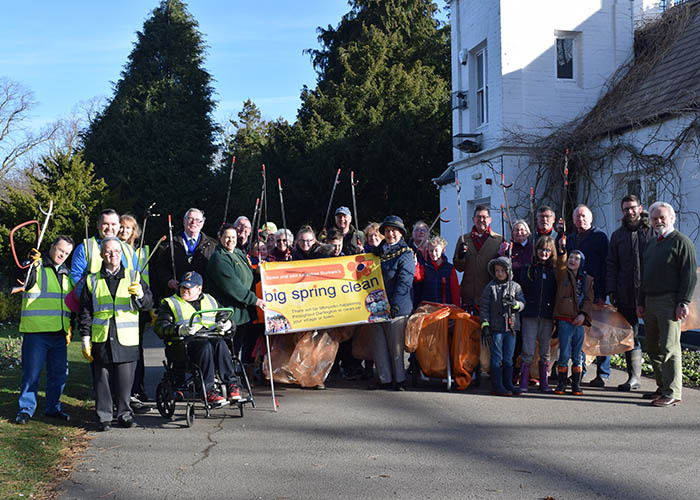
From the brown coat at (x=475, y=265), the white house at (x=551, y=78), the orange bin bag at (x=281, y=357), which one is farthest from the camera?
the white house at (x=551, y=78)

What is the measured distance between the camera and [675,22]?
51.0 ft

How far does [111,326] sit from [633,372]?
228 inches

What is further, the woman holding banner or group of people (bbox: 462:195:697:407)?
the woman holding banner

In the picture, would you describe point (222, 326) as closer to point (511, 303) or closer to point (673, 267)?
point (511, 303)

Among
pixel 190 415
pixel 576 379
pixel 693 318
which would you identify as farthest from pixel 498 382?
pixel 190 415

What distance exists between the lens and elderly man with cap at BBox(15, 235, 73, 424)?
6.75m

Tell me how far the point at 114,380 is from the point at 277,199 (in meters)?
18.6

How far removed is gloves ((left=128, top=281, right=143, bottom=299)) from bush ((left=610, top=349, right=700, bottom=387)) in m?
6.38

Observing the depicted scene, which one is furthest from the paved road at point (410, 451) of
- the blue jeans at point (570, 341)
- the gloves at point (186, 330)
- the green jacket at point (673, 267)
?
the green jacket at point (673, 267)

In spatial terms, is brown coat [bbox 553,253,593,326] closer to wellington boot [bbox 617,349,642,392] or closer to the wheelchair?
wellington boot [bbox 617,349,642,392]

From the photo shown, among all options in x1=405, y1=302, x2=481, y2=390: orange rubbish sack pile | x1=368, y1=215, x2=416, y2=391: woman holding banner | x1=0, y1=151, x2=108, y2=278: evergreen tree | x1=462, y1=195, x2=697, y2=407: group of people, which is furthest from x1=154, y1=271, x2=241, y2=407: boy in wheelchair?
x1=0, y1=151, x2=108, y2=278: evergreen tree

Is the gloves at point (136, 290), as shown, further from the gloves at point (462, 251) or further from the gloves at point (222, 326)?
the gloves at point (462, 251)

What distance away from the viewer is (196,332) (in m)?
6.71

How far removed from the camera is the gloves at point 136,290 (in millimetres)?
6582
